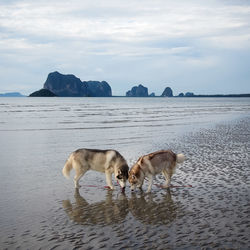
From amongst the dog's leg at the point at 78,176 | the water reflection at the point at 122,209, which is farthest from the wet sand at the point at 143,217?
the dog's leg at the point at 78,176

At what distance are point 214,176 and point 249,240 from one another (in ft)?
15.6

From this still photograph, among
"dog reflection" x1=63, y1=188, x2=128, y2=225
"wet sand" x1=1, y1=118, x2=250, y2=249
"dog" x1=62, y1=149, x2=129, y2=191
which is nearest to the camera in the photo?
"wet sand" x1=1, y1=118, x2=250, y2=249

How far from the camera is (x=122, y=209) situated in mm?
7664

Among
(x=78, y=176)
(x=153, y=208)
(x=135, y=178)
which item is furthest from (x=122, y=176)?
(x=153, y=208)

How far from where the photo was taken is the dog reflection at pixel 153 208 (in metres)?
6.89

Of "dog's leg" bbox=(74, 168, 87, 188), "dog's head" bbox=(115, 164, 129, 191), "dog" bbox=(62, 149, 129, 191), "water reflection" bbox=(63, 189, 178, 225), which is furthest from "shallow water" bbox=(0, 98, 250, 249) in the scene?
"dog" bbox=(62, 149, 129, 191)

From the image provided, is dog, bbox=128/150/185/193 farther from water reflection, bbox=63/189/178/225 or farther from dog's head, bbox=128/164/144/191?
water reflection, bbox=63/189/178/225

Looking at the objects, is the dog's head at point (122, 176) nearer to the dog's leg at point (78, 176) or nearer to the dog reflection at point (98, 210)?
the dog reflection at point (98, 210)

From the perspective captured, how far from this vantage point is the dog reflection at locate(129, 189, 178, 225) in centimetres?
689

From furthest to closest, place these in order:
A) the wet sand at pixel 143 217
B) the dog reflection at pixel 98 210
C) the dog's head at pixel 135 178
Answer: the dog's head at pixel 135 178, the dog reflection at pixel 98 210, the wet sand at pixel 143 217

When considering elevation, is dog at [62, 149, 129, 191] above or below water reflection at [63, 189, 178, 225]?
above

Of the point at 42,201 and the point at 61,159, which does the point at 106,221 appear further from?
the point at 61,159

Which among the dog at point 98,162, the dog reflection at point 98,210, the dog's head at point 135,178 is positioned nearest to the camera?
the dog reflection at point 98,210

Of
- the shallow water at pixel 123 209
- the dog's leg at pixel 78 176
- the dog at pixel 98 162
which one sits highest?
the dog at pixel 98 162
